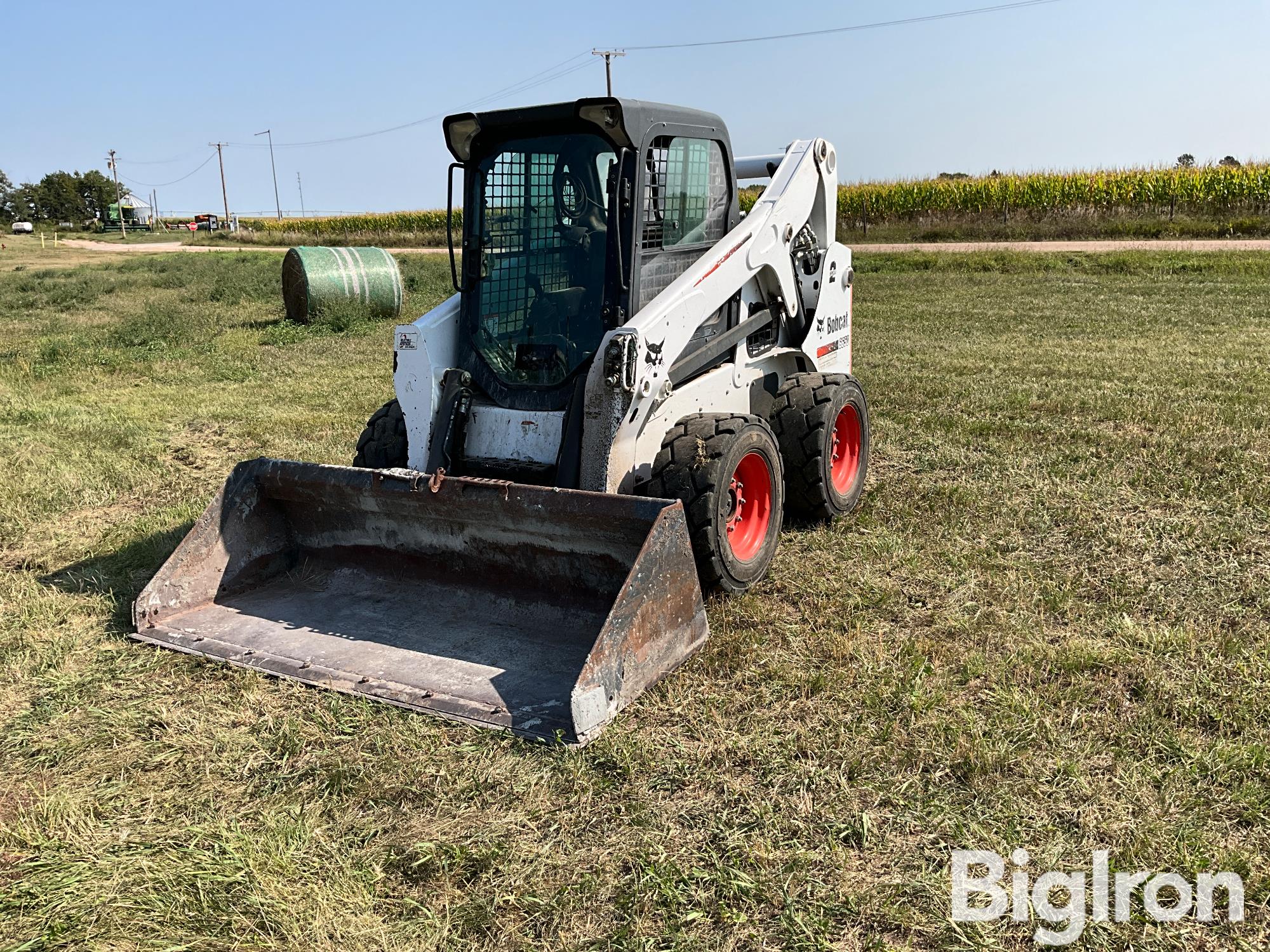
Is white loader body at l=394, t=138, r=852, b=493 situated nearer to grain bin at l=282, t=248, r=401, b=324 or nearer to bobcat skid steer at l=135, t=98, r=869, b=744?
bobcat skid steer at l=135, t=98, r=869, b=744

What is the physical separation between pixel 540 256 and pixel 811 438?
169cm

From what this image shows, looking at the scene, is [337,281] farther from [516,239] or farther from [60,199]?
[60,199]

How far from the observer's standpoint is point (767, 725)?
11.6 feet

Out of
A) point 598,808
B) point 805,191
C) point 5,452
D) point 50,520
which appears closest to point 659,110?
point 805,191

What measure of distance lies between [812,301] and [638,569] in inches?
115

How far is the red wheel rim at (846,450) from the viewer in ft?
19.2

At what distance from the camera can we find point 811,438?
5.35 metres

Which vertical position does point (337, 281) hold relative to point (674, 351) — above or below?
above

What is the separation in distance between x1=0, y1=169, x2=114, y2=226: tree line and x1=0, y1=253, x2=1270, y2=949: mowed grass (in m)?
89.7

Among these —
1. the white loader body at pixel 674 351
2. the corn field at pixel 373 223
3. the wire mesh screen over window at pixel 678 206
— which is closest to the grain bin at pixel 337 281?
the white loader body at pixel 674 351

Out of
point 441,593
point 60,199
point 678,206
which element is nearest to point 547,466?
point 441,593

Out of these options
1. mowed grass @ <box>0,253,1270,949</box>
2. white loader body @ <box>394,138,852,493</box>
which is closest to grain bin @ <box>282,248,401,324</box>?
mowed grass @ <box>0,253,1270,949</box>

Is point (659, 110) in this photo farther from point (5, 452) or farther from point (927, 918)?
point (5, 452)

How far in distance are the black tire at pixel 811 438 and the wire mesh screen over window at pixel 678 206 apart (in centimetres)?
95
